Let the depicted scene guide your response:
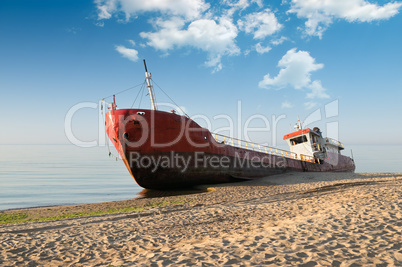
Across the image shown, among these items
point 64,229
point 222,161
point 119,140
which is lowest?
point 64,229

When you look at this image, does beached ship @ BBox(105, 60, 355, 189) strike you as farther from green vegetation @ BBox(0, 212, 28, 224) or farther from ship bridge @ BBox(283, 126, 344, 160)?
ship bridge @ BBox(283, 126, 344, 160)

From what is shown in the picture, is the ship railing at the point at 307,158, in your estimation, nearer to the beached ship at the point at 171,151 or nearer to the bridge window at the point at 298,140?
the bridge window at the point at 298,140

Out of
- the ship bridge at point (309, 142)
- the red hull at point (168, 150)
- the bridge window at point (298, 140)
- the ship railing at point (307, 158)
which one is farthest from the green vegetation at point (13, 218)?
the bridge window at point (298, 140)

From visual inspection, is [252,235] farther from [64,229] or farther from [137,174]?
[137,174]

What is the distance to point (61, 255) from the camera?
482cm

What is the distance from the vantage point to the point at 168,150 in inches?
576

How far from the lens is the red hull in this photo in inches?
551

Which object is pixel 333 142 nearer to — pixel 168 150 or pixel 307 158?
pixel 307 158

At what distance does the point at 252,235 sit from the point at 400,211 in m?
Result: 4.71

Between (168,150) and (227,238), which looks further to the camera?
(168,150)

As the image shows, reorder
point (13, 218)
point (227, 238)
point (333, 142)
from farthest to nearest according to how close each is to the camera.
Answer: point (333, 142)
point (13, 218)
point (227, 238)

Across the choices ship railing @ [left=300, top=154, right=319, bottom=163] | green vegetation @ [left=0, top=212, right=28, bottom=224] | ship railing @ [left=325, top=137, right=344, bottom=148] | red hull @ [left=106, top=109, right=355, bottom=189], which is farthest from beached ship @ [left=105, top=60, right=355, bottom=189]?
ship railing @ [left=325, top=137, right=344, bottom=148]

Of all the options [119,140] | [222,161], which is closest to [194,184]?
[222,161]

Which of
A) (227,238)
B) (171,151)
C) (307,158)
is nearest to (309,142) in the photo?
(307,158)
